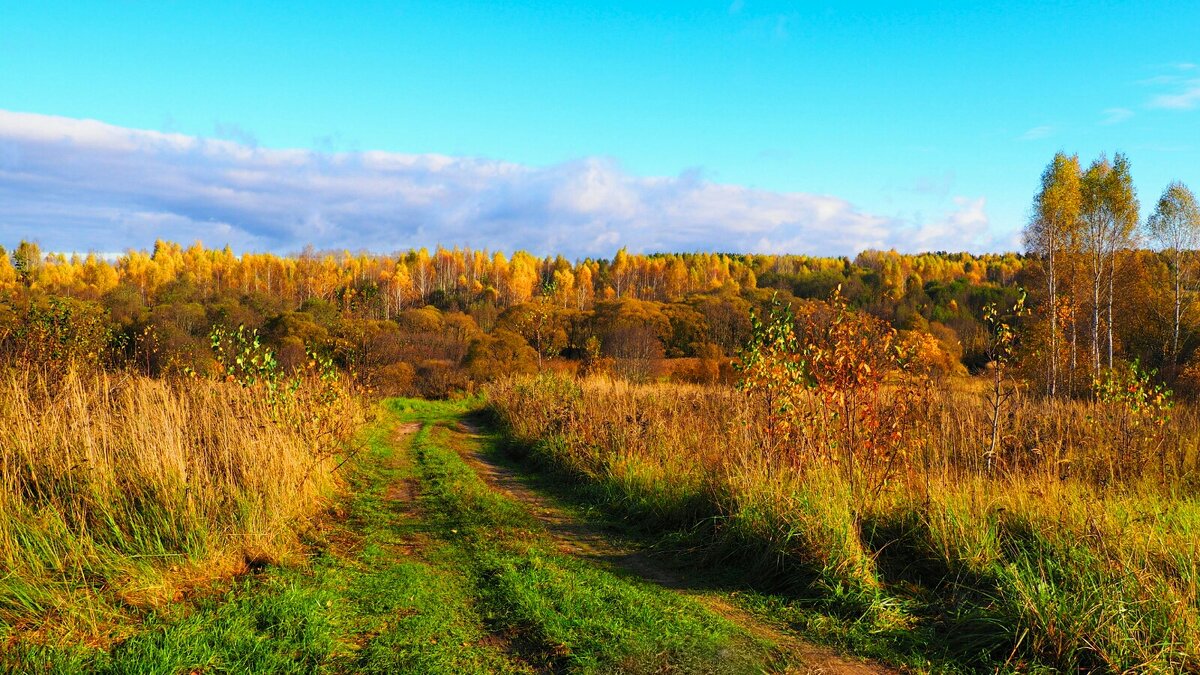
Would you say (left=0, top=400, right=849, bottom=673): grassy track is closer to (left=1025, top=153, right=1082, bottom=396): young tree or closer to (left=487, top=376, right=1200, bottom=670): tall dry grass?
(left=487, top=376, right=1200, bottom=670): tall dry grass

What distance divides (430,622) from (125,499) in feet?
10.0

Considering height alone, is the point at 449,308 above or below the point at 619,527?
above

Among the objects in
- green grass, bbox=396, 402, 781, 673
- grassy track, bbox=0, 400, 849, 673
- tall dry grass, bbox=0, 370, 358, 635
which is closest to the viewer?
grassy track, bbox=0, 400, 849, 673

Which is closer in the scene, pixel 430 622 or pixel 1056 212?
pixel 430 622

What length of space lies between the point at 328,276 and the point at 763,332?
12178 cm

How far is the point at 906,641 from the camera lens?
4359 millimetres

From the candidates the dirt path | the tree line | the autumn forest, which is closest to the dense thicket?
the autumn forest

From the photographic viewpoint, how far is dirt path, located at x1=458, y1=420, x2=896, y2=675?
13.4ft

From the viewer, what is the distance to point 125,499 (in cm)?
551

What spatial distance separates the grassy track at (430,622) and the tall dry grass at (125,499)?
1.03 ft

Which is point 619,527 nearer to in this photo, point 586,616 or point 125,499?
point 586,616

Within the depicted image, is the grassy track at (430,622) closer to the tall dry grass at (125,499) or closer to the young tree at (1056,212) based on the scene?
the tall dry grass at (125,499)

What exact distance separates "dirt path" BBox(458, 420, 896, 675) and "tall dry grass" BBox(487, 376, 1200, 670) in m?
0.58

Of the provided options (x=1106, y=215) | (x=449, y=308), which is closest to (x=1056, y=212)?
(x=1106, y=215)
